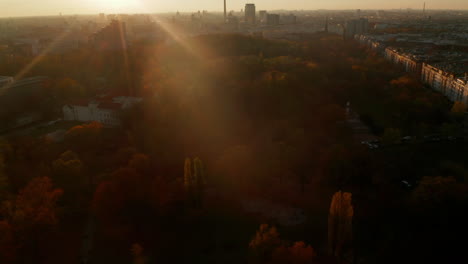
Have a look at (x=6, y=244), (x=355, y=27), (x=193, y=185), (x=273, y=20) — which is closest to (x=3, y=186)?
(x=6, y=244)

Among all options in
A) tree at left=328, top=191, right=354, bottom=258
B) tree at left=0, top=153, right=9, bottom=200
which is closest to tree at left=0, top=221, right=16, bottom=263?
tree at left=0, top=153, right=9, bottom=200

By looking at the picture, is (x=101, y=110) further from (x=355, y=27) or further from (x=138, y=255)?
(x=355, y=27)

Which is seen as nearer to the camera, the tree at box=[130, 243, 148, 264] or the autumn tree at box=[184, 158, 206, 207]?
the tree at box=[130, 243, 148, 264]

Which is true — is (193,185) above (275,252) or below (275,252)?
above

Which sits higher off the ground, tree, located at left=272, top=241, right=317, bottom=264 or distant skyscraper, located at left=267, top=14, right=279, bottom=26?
distant skyscraper, located at left=267, top=14, right=279, bottom=26

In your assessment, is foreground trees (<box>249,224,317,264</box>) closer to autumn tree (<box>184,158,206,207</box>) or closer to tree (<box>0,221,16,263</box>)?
autumn tree (<box>184,158,206,207</box>)
